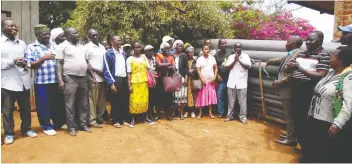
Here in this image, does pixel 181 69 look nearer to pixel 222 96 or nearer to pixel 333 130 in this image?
pixel 222 96

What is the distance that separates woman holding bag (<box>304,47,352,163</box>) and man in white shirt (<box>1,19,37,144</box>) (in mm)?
3841

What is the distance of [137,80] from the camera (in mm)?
5648

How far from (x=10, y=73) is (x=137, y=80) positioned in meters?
2.01

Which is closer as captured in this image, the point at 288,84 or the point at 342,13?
the point at 288,84

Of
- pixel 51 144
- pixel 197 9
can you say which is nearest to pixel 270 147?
pixel 51 144

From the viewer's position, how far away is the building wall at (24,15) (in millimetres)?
6650

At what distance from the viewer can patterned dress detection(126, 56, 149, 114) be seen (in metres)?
5.61

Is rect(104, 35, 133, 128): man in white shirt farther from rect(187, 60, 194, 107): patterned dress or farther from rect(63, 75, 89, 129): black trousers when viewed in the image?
rect(187, 60, 194, 107): patterned dress

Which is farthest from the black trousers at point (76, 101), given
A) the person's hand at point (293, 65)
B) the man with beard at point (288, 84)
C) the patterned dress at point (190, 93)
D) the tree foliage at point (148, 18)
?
the person's hand at point (293, 65)

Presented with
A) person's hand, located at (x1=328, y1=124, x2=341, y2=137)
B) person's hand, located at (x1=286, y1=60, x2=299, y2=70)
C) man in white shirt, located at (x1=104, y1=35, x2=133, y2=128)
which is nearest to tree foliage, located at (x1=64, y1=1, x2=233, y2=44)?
man in white shirt, located at (x1=104, y1=35, x2=133, y2=128)

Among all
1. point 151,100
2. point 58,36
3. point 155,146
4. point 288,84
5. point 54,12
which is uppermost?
point 54,12

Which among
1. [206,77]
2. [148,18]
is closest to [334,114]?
[206,77]

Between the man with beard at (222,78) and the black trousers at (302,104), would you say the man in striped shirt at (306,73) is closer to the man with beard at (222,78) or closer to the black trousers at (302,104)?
the black trousers at (302,104)

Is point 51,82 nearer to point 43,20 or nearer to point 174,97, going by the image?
point 174,97
